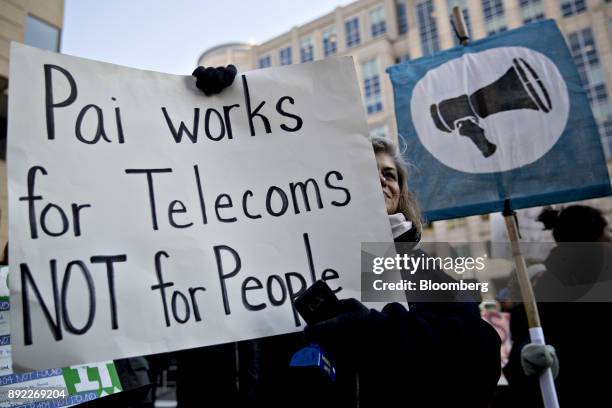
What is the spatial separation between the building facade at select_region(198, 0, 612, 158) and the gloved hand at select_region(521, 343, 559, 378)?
2020 centimetres

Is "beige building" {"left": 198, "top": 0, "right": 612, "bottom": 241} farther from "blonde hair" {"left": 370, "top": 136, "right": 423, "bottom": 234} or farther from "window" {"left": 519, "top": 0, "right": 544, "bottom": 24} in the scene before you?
"blonde hair" {"left": 370, "top": 136, "right": 423, "bottom": 234}

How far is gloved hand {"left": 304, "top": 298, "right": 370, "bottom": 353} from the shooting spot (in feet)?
2.71

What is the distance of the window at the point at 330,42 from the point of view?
28188mm

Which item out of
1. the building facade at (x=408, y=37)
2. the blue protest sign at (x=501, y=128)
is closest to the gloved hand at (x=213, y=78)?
the blue protest sign at (x=501, y=128)

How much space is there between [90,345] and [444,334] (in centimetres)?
75

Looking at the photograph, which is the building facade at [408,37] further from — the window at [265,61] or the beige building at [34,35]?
the beige building at [34,35]

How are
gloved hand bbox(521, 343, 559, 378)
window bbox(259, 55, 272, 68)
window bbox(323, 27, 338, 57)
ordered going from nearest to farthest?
gloved hand bbox(521, 343, 559, 378) → window bbox(323, 27, 338, 57) → window bbox(259, 55, 272, 68)

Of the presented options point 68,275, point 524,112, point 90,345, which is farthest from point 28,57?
point 524,112

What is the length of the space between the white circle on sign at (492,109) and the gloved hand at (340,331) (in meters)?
1.60

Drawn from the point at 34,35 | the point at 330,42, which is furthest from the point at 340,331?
the point at 330,42

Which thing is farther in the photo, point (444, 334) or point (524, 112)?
point (524, 112)

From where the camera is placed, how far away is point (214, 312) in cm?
93

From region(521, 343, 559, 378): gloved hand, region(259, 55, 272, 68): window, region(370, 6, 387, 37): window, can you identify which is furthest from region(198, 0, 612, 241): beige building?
region(521, 343, 559, 378): gloved hand

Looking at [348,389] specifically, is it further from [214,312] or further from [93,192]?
[93,192]
